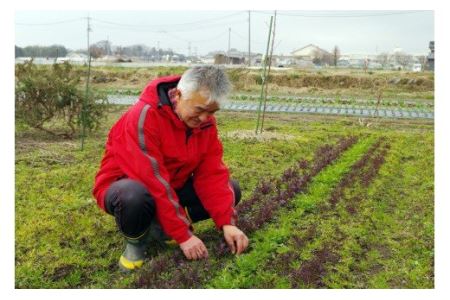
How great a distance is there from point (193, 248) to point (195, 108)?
101 centimetres

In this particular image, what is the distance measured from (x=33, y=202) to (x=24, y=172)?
50.7 inches

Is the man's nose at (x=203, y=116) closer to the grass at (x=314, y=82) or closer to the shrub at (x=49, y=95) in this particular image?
the shrub at (x=49, y=95)

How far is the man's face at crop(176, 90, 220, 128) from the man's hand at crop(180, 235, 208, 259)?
82 centimetres

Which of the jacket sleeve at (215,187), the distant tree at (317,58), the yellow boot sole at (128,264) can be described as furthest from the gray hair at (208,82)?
the distant tree at (317,58)

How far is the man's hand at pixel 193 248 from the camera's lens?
3.21m

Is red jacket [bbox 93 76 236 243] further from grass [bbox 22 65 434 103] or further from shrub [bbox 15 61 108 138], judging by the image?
grass [bbox 22 65 434 103]

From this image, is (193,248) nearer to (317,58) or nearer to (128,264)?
(128,264)

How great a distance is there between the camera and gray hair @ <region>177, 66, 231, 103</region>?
2.95m

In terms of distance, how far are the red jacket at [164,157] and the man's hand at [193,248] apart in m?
0.04

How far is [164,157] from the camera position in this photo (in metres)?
3.30

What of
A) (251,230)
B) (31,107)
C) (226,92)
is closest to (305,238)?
(251,230)

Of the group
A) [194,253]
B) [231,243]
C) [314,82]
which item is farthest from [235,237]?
[314,82]

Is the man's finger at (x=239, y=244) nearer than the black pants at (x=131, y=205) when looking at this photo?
No

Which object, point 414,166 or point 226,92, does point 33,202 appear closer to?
point 226,92
